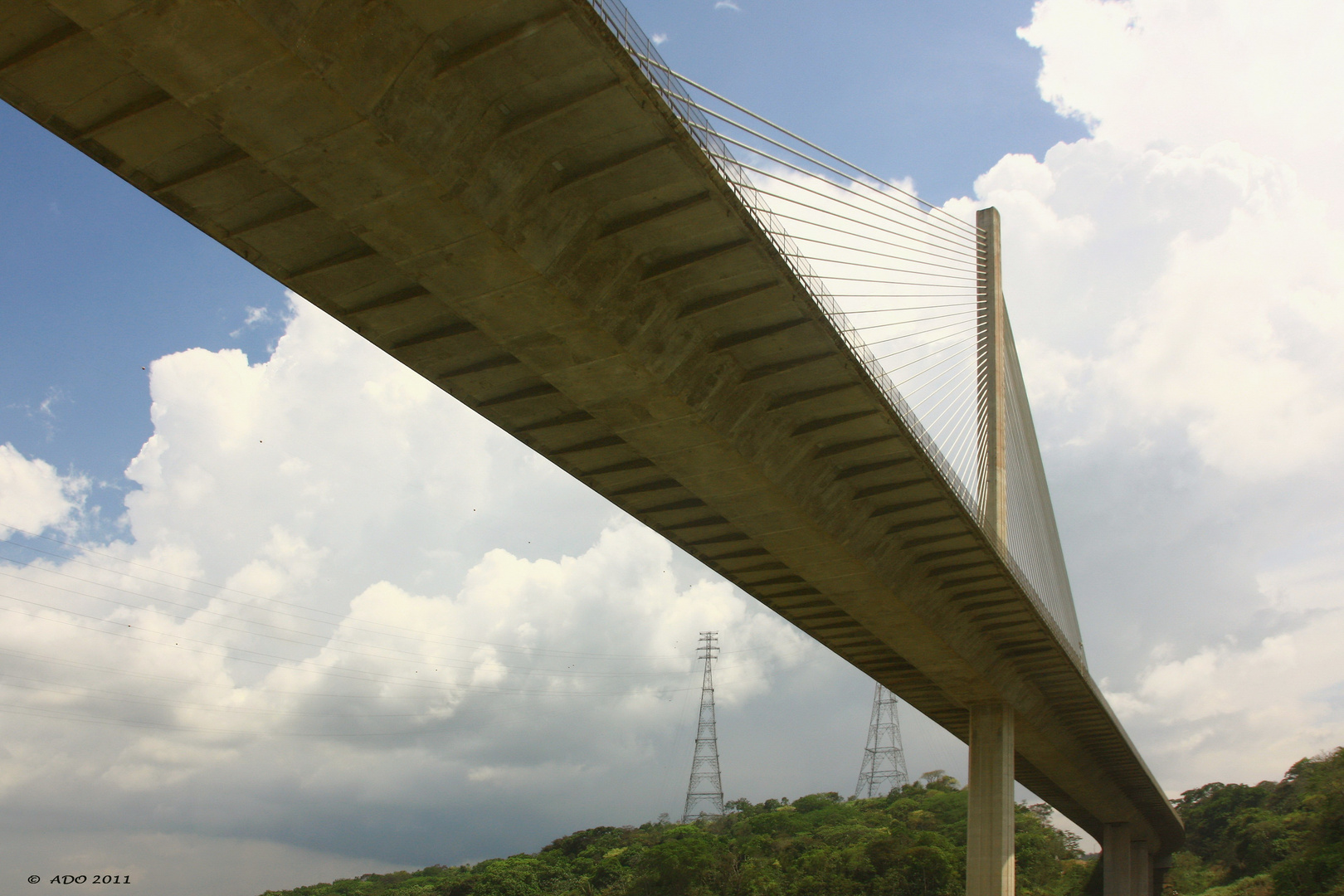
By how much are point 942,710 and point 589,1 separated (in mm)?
33964

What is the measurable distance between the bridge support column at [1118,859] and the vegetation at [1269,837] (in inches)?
164

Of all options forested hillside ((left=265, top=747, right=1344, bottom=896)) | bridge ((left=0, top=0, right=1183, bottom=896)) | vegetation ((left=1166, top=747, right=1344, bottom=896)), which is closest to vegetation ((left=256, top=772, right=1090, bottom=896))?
forested hillside ((left=265, top=747, right=1344, bottom=896))

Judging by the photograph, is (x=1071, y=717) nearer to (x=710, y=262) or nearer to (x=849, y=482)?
(x=849, y=482)

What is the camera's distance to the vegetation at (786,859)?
5756 cm

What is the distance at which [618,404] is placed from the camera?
1622 centimetres

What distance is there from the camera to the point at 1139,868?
71000 mm

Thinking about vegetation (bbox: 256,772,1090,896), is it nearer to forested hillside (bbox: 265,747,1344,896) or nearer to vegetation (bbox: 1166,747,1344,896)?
forested hillside (bbox: 265,747,1344,896)

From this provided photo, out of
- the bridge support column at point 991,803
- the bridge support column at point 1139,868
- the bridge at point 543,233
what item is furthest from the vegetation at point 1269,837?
the bridge at point 543,233

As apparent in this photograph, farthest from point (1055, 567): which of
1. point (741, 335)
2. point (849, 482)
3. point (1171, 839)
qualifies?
point (1171, 839)

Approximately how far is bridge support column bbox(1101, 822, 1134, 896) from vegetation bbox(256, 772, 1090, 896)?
19.0ft

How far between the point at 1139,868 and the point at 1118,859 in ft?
22.1

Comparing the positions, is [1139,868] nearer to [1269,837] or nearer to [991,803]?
[1269,837]

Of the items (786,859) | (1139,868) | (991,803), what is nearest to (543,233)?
(991,803)

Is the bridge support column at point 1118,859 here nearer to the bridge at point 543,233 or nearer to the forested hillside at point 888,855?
the forested hillside at point 888,855
